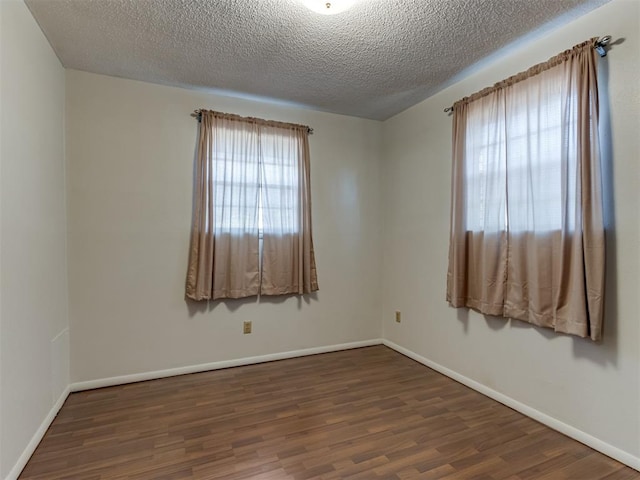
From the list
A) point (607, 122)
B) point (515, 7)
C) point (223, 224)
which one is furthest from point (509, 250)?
point (223, 224)

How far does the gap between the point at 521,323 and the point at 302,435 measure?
5.61ft

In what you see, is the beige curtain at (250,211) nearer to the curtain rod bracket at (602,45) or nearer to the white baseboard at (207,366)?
the white baseboard at (207,366)

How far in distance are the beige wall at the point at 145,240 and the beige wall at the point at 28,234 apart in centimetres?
16

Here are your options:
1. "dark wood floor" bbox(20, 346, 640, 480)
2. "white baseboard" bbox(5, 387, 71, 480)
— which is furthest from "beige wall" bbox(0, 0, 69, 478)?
"dark wood floor" bbox(20, 346, 640, 480)

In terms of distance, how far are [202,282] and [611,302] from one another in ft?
9.66

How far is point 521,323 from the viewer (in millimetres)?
2469

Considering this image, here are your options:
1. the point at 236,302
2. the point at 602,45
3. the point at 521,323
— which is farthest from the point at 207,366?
the point at 602,45

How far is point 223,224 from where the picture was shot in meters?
3.19

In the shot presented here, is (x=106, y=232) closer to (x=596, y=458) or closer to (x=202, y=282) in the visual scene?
(x=202, y=282)

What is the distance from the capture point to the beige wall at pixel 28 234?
1720 mm

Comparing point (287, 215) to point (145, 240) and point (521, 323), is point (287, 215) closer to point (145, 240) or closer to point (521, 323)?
point (145, 240)

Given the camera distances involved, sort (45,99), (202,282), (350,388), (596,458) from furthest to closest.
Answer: (202,282) → (350,388) → (45,99) → (596,458)

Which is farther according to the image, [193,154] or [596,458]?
[193,154]

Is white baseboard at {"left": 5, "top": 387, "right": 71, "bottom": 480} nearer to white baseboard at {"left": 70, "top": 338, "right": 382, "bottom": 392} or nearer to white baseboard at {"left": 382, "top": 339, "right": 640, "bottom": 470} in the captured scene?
white baseboard at {"left": 70, "top": 338, "right": 382, "bottom": 392}
